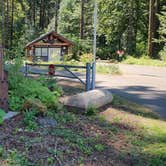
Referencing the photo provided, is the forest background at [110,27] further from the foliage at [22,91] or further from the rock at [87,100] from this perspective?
the foliage at [22,91]

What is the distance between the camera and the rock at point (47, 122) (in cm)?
690

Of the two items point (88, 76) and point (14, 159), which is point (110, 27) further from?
point (14, 159)

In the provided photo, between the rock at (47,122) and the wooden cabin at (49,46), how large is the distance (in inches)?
1181

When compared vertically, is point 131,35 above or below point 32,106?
above

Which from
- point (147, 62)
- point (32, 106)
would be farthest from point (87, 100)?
point (147, 62)

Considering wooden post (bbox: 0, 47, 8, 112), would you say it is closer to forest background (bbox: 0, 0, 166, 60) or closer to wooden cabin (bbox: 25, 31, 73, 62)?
forest background (bbox: 0, 0, 166, 60)

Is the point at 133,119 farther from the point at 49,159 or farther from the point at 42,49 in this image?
the point at 42,49

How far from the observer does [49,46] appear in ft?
124

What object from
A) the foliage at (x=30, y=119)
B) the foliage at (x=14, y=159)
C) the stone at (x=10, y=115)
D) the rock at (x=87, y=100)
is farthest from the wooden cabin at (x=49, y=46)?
the foliage at (x=14, y=159)

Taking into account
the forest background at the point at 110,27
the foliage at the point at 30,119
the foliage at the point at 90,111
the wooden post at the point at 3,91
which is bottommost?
the foliage at the point at 90,111

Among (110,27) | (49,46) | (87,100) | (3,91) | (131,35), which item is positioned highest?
(110,27)

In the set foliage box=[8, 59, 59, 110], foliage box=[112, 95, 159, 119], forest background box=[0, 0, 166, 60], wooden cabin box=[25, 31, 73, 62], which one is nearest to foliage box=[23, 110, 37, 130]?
foliage box=[8, 59, 59, 110]

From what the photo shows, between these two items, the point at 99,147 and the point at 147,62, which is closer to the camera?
the point at 99,147

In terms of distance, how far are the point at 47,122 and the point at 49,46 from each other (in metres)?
31.2
